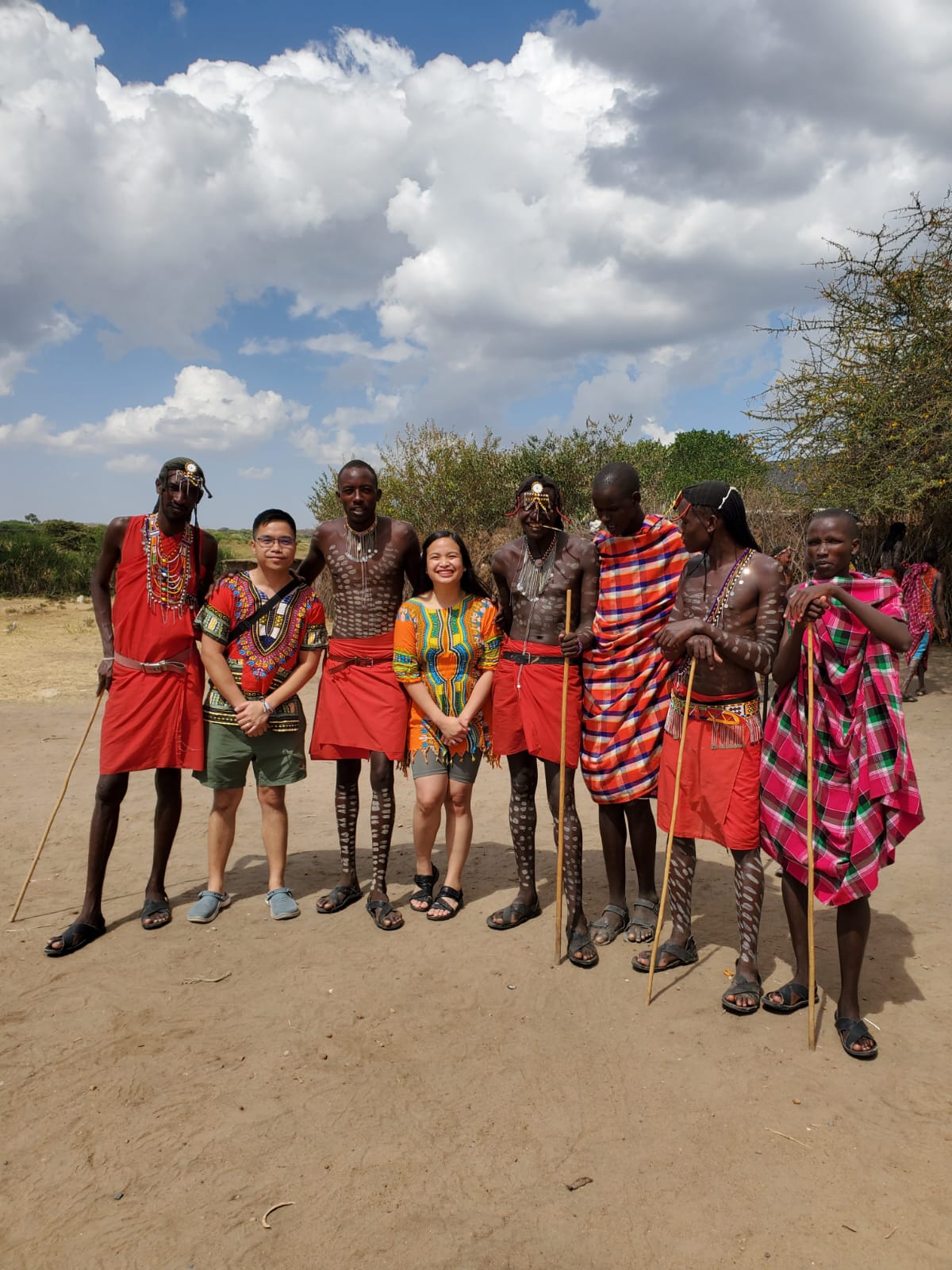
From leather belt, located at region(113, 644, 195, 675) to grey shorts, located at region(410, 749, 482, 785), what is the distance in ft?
4.08

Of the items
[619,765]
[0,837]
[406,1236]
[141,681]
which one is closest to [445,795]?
[619,765]

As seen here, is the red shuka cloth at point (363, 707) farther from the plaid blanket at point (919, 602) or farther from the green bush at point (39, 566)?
the green bush at point (39, 566)

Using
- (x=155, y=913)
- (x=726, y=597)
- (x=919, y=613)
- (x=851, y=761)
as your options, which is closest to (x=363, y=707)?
(x=155, y=913)

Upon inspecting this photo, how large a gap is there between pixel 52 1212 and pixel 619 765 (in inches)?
103

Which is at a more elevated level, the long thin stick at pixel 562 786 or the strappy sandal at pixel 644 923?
the long thin stick at pixel 562 786

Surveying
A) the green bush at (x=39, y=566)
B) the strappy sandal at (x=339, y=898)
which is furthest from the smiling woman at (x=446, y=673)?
the green bush at (x=39, y=566)

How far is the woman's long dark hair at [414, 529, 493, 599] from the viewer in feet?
13.7

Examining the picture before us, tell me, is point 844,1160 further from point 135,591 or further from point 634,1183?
point 135,591

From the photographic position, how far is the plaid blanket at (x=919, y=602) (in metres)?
10.2

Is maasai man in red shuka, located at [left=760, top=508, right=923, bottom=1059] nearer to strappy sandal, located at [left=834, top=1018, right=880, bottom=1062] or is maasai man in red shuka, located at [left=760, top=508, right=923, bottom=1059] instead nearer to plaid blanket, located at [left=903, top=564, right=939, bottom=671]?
strappy sandal, located at [left=834, top=1018, right=880, bottom=1062]

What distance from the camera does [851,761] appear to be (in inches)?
124

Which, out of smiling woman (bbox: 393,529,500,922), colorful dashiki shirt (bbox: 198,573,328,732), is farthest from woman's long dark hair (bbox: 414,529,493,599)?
colorful dashiki shirt (bbox: 198,573,328,732)

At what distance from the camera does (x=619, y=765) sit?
3.88 meters

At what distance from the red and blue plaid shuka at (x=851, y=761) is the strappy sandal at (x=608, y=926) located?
1.04 m
